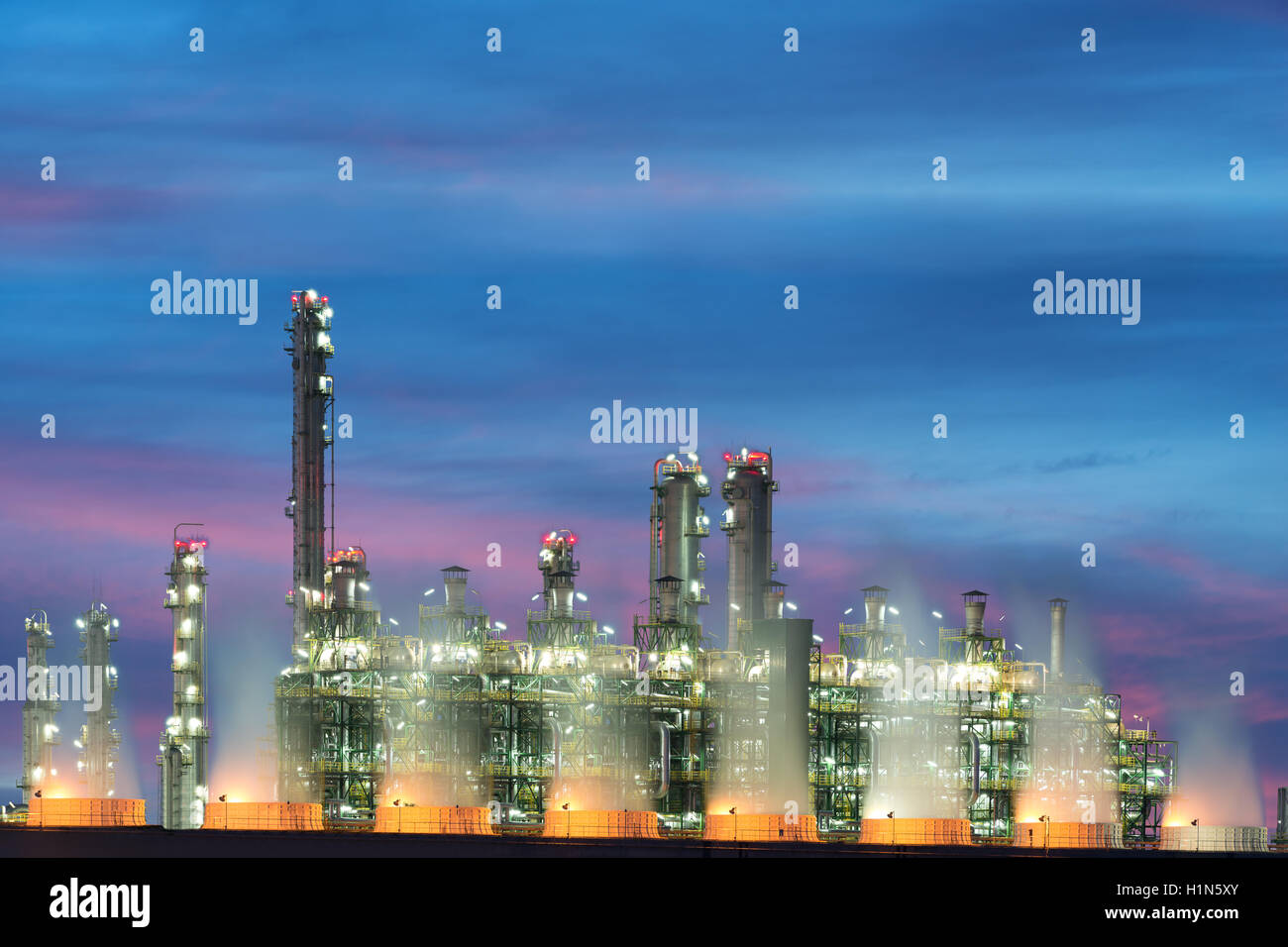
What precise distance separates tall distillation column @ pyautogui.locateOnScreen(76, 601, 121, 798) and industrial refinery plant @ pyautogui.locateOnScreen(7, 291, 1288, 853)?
27.3 meters

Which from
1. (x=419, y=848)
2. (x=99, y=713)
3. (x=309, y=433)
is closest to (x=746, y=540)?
(x=309, y=433)

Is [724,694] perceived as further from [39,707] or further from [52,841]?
[39,707]

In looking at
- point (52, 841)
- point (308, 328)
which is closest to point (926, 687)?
point (308, 328)

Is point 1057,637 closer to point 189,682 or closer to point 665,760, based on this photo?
point 665,760

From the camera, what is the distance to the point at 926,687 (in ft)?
385

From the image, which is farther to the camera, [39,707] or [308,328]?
[39,707]

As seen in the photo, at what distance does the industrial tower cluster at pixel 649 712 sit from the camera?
112m

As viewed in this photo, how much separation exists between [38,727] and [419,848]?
60.9 m

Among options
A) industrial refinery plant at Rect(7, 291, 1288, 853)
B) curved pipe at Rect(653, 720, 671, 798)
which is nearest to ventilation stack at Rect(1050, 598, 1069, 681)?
industrial refinery plant at Rect(7, 291, 1288, 853)

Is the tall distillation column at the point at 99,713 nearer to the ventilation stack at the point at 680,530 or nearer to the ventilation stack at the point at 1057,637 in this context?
the ventilation stack at the point at 680,530
